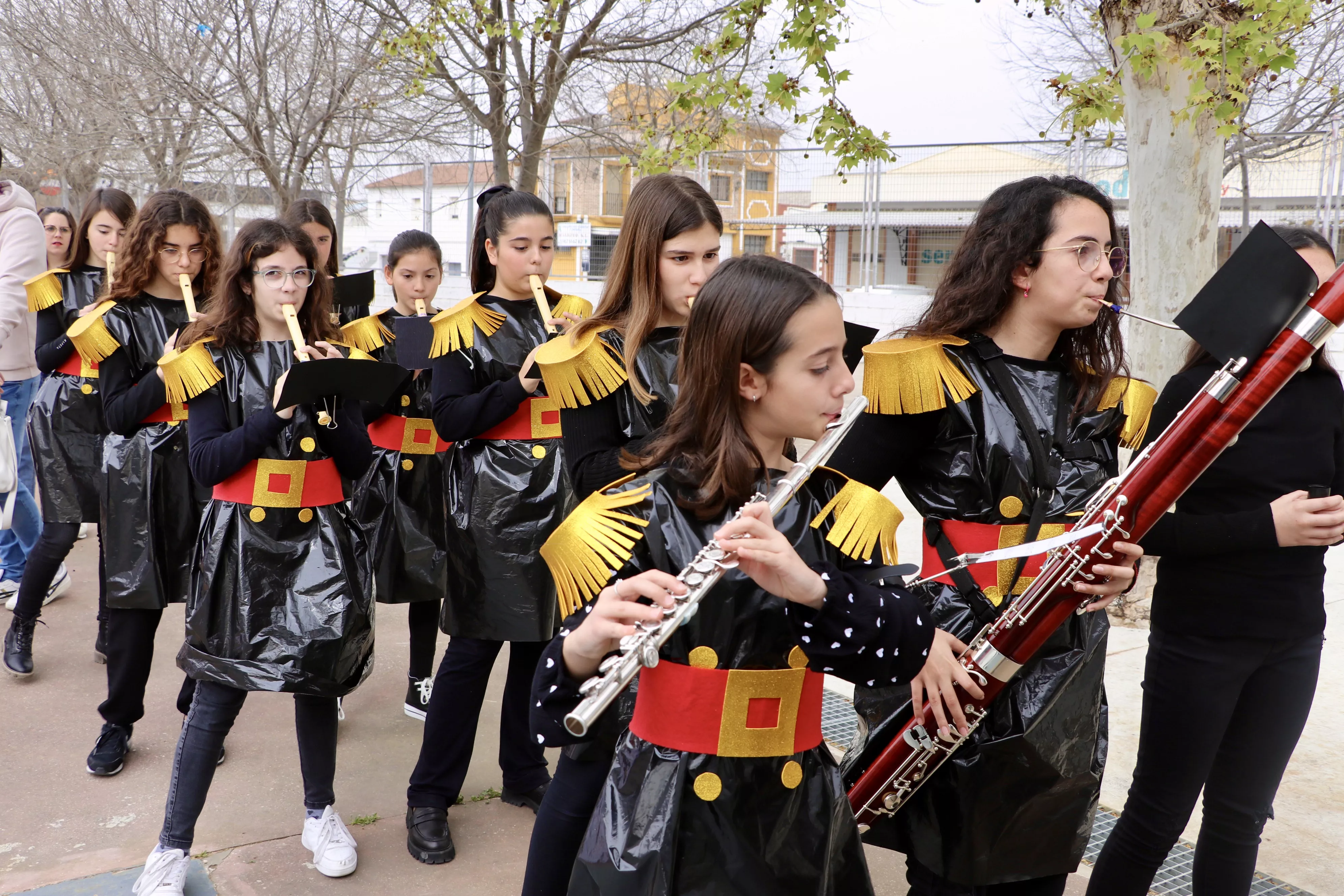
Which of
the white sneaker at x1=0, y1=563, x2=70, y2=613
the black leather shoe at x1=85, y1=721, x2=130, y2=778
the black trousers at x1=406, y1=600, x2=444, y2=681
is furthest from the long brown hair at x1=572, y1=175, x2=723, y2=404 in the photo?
the white sneaker at x1=0, y1=563, x2=70, y2=613

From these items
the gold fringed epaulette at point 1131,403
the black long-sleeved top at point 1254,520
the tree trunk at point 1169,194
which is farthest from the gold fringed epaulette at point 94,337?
the tree trunk at point 1169,194

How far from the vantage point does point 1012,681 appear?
2295mm

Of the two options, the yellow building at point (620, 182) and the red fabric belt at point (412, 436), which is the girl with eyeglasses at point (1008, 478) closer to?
the red fabric belt at point (412, 436)

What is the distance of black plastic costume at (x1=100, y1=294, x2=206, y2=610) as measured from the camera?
153 inches

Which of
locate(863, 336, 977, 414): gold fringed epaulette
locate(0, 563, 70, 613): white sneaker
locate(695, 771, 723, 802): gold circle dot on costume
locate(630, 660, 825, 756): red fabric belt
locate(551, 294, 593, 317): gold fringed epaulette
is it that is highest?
locate(551, 294, 593, 317): gold fringed epaulette

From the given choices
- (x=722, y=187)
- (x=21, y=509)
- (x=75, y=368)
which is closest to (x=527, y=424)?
(x=75, y=368)

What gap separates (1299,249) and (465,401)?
7.47 ft

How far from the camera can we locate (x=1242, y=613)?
244 centimetres

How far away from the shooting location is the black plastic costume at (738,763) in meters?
1.70

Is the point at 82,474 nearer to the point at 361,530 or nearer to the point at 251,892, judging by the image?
the point at 361,530

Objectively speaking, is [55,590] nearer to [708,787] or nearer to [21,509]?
[21,509]

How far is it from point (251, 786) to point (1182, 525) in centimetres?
297

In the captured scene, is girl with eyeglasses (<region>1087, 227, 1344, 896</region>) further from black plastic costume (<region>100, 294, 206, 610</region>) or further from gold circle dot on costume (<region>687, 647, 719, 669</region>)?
black plastic costume (<region>100, 294, 206, 610</region>)

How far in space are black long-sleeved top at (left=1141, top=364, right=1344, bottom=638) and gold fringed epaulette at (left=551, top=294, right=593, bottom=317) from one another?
188 cm
